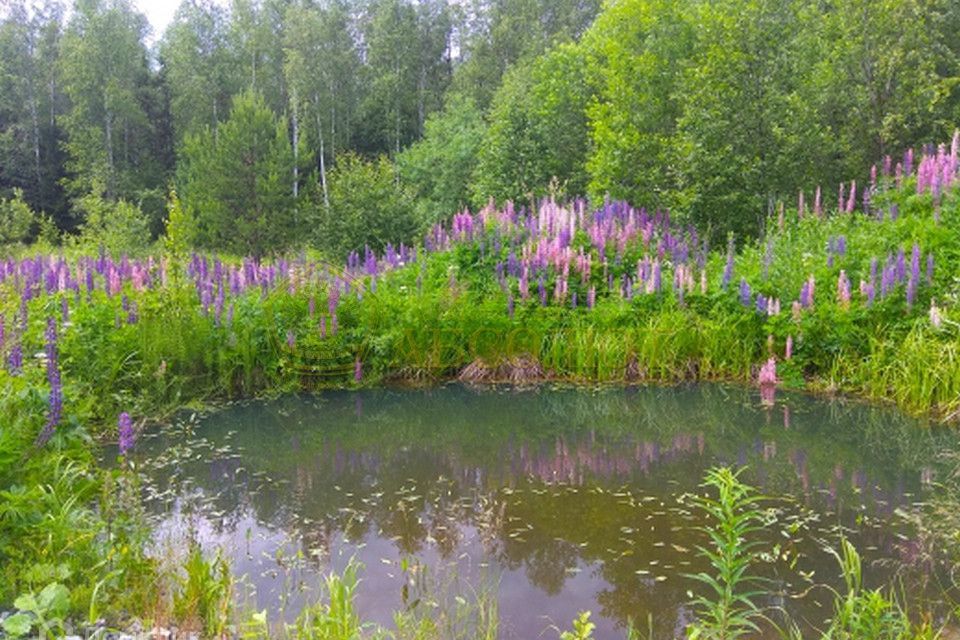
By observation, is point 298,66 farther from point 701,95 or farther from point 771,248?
point 771,248

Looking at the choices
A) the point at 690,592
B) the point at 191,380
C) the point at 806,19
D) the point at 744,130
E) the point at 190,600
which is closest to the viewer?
the point at 190,600

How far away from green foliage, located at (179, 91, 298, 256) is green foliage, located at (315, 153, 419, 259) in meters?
5.18

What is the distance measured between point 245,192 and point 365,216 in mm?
7596

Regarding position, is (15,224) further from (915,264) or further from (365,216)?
(915,264)

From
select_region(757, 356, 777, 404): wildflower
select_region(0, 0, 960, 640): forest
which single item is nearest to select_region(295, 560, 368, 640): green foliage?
select_region(0, 0, 960, 640): forest

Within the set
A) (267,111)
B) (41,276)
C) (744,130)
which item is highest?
(267,111)

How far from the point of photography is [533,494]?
19.7ft

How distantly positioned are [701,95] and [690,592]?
11.6 meters

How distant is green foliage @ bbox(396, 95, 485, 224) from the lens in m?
30.9

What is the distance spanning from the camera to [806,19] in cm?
1630

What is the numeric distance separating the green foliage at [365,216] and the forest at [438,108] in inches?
2.5

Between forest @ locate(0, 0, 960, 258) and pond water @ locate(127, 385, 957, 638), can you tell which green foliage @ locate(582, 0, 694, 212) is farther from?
pond water @ locate(127, 385, 957, 638)

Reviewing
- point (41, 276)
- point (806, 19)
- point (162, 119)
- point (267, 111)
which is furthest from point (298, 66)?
point (41, 276)

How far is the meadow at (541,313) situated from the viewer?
312 inches
